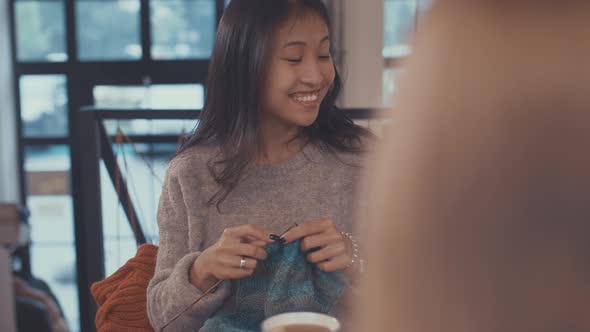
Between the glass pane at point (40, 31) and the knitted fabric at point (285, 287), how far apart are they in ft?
14.1

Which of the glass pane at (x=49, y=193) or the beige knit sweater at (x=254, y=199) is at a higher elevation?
the beige knit sweater at (x=254, y=199)

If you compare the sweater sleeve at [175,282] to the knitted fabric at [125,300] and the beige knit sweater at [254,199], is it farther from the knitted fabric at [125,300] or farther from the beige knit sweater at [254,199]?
the knitted fabric at [125,300]

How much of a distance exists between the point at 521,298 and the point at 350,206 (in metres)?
1.01

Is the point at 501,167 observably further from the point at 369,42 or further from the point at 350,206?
the point at 369,42

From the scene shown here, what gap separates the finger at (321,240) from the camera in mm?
1157

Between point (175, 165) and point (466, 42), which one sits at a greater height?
point (466, 42)

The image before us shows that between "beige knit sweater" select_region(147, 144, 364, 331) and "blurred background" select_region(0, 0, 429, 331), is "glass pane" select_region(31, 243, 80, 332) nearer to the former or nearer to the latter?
"blurred background" select_region(0, 0, 429, 331)

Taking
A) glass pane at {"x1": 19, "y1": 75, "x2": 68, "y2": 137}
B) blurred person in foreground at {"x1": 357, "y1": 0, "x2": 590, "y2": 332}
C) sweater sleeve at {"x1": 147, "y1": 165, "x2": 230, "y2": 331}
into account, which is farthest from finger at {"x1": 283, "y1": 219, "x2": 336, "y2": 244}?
glass pane at {"x1": 19, "y1": 75, "x2": 68, "y2": 137}

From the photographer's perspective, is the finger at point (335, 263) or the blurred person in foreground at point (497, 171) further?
the finger at point (335, 263)

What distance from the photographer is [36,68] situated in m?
5.06

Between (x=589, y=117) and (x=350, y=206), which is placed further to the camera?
(x=350, y=206)

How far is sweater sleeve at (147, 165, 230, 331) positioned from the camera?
126 centimetres

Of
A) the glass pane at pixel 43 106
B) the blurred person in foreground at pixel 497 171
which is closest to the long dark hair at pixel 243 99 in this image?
the blurred person in foreground at pixel 497 171

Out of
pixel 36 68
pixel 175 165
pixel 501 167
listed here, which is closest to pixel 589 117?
pixel 501 167
